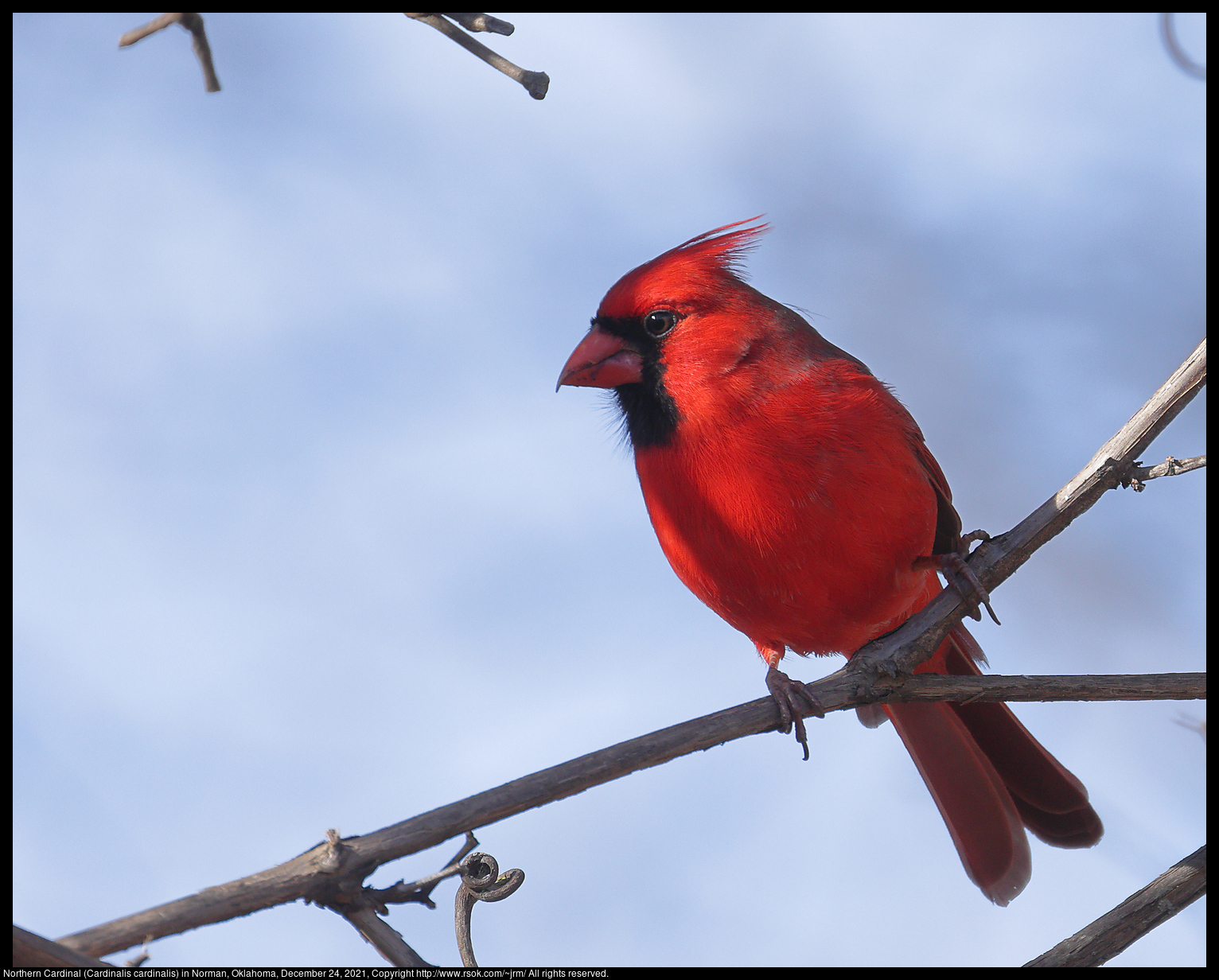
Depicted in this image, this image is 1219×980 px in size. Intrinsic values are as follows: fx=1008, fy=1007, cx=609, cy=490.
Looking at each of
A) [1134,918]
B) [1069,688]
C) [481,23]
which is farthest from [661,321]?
[1134,918]

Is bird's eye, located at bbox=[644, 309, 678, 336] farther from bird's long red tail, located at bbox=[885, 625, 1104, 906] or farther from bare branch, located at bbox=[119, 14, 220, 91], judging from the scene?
bare branch, located at bbox=[119, 14, 220, 91]

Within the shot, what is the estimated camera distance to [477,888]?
138 cm

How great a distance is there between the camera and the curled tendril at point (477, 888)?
136cm

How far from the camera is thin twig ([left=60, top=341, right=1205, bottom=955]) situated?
3.45ft

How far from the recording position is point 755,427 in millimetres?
1981

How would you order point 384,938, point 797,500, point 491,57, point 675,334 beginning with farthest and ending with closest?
point 675,334 → point 797,500 → point 491,57 → point 384,938

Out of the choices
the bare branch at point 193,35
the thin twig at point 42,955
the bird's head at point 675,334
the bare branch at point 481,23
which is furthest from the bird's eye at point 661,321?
the thin twig at point 42,955

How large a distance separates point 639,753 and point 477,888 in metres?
0.30

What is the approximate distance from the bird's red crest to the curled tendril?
4.14ft

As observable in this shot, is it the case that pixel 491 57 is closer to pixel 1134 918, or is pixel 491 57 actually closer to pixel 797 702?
pixel 797 702

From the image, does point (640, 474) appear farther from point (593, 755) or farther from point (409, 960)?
point (409, 960)

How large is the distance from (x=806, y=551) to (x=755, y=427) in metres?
0.26

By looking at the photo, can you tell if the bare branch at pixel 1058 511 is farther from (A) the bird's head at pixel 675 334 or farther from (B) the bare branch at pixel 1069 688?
(A) the bird's head at pixel 675 334
